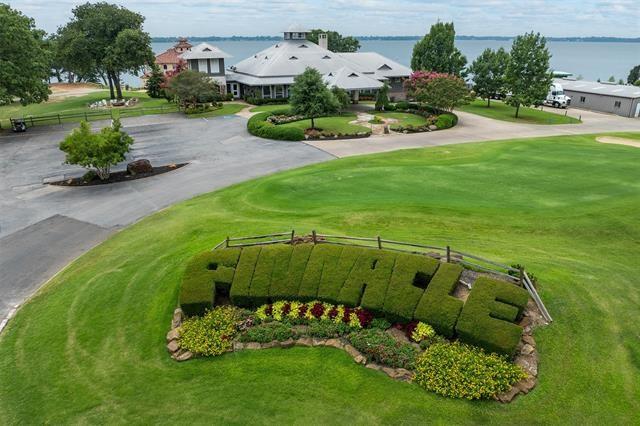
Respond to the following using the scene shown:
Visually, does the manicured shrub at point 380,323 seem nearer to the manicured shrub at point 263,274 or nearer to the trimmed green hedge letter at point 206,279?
the manicured shrub at point 263,274

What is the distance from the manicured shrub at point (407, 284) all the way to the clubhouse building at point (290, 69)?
46.3 metres

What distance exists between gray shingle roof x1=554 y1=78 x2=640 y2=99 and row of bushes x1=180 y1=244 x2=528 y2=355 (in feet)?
192

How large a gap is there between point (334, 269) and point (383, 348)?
341 centimetres

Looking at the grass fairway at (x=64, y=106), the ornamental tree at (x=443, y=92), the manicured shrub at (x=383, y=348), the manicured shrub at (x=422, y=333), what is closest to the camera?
the manicured shrub at (x=383, y=348)

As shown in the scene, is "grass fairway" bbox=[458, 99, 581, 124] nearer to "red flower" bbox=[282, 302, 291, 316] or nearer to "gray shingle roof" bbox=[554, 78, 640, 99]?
"gray shingle roof" bbox=[554, 78, 640, 99]

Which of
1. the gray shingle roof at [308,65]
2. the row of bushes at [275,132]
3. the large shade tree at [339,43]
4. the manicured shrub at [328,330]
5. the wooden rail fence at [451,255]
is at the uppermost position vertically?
the large shade tree at [339,43]

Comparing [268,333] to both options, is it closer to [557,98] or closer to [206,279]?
[206,279]

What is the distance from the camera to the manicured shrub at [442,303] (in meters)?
12.6

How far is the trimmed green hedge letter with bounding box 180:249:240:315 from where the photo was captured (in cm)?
1459

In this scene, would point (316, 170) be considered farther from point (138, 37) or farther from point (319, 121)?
point (138, 37)

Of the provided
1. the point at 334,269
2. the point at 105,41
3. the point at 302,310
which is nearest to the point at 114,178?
the point at 334,269

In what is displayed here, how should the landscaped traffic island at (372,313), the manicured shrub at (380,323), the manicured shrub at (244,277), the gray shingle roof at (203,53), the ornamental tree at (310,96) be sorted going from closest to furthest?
1. the landscaped traffic island at (372,313)
2. the manicured shrub at (380,323)
3. the manicured shrub at (244,277)
4. the ornamental tree at (310,96)
5. the gray shingle roof at (203,53)

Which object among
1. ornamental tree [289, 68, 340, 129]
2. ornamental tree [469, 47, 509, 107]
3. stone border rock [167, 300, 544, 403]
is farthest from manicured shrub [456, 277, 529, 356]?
ornamental tree [469, 47, 509, 107]

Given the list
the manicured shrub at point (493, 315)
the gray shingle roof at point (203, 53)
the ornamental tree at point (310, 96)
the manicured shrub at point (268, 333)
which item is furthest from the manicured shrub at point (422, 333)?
the gray shingle roof at point (203, 53)
